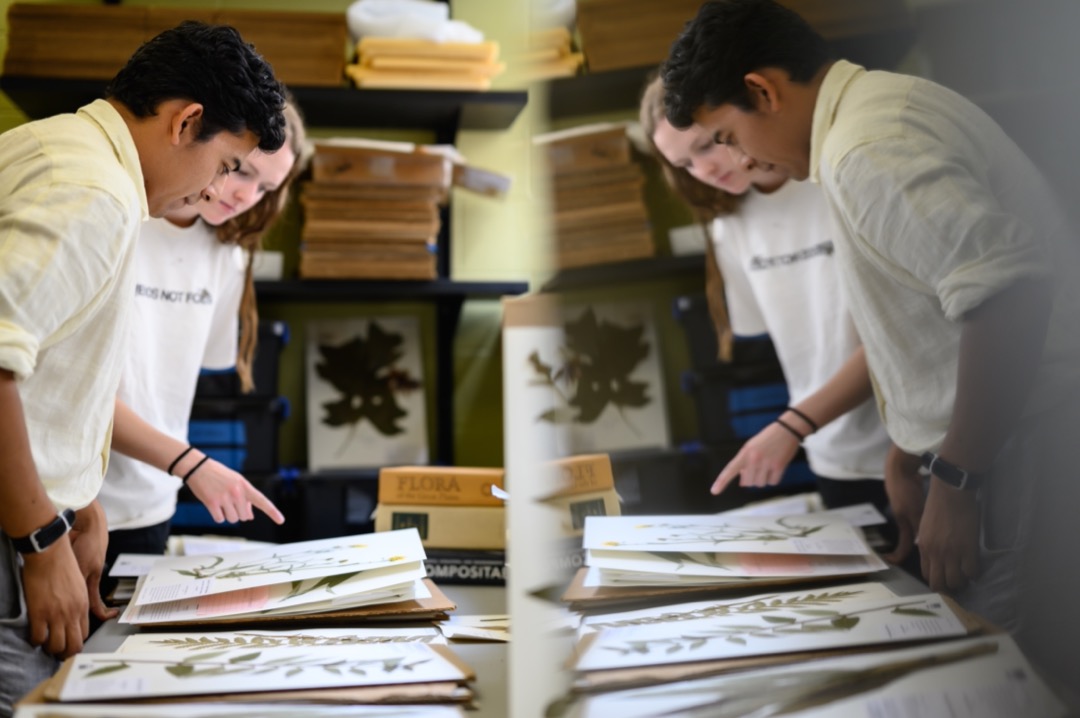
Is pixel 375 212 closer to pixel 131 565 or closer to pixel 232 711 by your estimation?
pixel 131 565

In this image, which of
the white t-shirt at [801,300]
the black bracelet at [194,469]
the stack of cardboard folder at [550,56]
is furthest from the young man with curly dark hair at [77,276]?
the white t-shirt at [801,300]

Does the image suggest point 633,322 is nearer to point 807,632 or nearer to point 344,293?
point 807,632

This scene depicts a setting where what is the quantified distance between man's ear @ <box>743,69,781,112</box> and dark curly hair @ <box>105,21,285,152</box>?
1.40 ft

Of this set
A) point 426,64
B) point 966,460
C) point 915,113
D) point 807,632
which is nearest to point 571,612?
point 807,632

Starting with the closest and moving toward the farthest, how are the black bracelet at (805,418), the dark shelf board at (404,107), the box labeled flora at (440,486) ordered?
the black bracelet at (805,418)
the box labeled flora at (440,486)
the dark shelf board at (404,107)

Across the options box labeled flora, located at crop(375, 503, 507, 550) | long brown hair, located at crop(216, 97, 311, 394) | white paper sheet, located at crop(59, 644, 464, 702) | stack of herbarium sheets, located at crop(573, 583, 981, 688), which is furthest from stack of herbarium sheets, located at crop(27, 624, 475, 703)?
long brown hair, located at crop(216, 97, 311, 394)

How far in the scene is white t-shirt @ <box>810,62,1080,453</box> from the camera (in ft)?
1.79

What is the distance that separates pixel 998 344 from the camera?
558 mm

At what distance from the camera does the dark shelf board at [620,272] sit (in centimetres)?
70

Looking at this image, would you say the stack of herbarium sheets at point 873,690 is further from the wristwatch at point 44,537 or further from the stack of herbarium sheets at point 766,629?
the wristwatch at point 44,537

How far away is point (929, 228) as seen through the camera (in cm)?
56

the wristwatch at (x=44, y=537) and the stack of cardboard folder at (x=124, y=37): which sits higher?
the stack of cardboard folder at (x=124, y=37)

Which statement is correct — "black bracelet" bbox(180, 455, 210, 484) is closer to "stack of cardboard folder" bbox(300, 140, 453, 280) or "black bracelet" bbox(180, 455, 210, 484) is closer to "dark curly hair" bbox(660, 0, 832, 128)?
"stack of cardboard folder" bbox(300, 140, 453, 280)

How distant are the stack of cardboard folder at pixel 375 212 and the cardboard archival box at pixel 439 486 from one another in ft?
0.97
